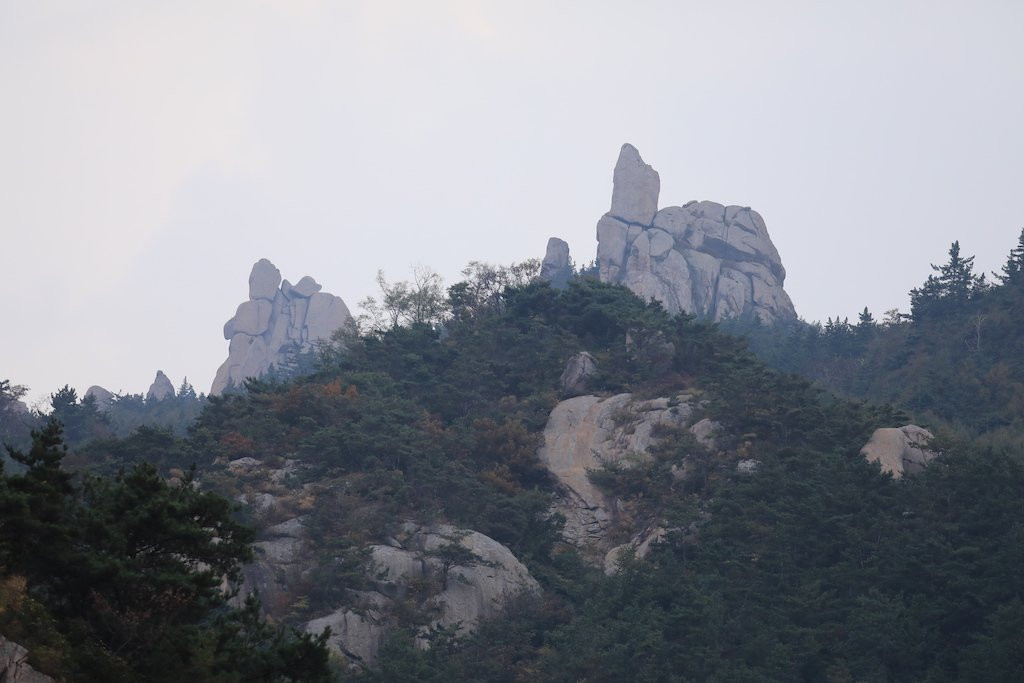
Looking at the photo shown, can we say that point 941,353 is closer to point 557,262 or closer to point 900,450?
point 900,450

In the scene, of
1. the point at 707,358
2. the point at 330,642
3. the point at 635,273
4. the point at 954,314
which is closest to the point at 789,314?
the point at 635,273

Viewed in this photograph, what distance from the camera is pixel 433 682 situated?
86.6ft

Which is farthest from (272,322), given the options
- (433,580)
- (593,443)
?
(433,580)

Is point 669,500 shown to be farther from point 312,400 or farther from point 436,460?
point 312,400

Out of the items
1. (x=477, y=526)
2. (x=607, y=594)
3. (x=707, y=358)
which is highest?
(x=707, y=358)

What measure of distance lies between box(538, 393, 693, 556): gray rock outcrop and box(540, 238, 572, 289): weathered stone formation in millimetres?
42241

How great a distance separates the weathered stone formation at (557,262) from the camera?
84.4 m

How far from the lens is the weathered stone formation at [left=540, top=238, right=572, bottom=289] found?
84.4 metres

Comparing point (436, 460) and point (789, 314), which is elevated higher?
point (789, 314)

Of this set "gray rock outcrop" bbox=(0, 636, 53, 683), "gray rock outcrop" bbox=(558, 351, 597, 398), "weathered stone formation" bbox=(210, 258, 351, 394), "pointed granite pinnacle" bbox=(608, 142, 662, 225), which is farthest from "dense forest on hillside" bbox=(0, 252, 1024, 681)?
"weathered stone formation" bbox=(210, 258, 351, 394)

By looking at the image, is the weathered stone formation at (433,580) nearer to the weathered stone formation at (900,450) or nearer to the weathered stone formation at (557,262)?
the weathered stone formation at (900,450)

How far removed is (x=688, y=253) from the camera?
77.4 metres

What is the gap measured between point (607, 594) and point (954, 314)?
112ft

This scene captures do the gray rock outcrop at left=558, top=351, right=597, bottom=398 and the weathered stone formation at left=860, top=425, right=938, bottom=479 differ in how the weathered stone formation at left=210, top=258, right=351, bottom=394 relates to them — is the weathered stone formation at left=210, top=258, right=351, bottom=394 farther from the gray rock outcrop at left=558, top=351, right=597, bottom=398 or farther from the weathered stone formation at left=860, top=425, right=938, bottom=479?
the weathered stone formation at left=860, top=425, right=938, bottom=479
